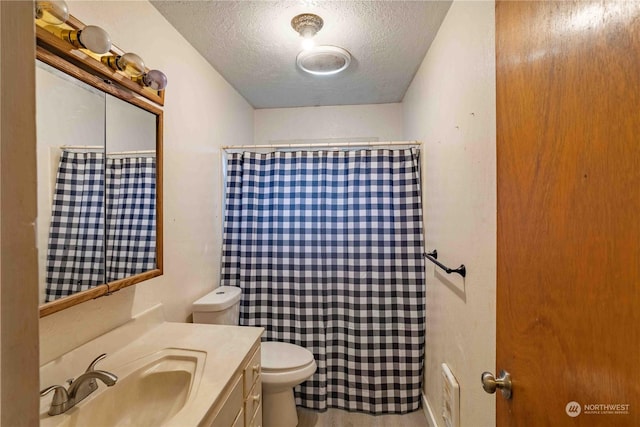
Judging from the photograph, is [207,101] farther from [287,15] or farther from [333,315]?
[333,315]

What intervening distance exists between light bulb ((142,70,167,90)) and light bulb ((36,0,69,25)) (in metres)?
0.37

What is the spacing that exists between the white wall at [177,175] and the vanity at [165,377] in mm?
78

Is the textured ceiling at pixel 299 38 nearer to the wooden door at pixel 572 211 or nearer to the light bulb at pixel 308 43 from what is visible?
the light bulb at pixel 308 43

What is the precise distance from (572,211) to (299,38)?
1703 mm

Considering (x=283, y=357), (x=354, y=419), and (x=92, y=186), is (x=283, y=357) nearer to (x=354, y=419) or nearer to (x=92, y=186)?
(x=354, y=419)

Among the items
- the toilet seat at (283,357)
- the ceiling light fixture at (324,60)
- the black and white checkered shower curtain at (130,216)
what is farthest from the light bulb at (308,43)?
the toilet seat at (283,357)

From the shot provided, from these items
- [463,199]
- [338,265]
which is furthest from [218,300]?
[463,199]

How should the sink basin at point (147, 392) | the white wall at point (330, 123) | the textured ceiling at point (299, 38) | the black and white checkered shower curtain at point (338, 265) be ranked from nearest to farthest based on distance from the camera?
the sink basin at point (147, 392) < the textured ceiling at point (299, 38) < the black and white checkered shower curtain at point (338, 265) < the white wall at point (330, 123)

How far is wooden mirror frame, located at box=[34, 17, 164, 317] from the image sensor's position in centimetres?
83

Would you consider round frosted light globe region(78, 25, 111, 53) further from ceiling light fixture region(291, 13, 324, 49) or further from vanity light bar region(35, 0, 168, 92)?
ceiling light fixture region(291, 13, 324, 49)

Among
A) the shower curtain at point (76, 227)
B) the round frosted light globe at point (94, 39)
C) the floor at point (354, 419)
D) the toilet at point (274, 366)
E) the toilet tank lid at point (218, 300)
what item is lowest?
the floor at point (354, 419)

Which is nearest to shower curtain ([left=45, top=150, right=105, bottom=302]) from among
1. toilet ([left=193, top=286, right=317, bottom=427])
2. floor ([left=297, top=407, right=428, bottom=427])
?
toilet ([left=193, top=286, right=317, bottom=427])

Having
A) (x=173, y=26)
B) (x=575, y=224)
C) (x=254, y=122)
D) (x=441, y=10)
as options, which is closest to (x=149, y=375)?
(x=575, y=224)

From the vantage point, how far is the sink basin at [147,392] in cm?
88
